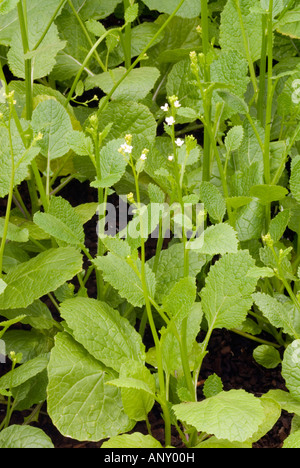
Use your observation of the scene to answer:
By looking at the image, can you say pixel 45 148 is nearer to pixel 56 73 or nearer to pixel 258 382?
pixel 56 73

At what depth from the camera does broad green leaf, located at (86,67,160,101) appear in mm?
1079

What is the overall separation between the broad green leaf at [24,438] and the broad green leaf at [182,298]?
254mm

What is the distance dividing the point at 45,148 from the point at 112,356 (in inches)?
15.2

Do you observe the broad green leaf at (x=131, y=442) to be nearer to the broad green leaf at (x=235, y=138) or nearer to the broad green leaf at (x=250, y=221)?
the broad green leaf at (x=250, y=221)

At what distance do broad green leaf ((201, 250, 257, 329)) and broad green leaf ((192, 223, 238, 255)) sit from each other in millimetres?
74

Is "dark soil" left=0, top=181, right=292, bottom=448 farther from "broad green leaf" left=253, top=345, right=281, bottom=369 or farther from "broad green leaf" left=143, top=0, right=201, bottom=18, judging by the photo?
"broad green leaf" left=143, top=0, right=201, bottom=18

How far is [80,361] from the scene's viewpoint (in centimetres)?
87

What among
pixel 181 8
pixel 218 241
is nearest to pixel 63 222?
pixel 218 241

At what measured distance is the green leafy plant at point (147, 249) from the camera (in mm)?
810

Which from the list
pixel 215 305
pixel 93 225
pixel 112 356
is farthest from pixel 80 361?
pixel 93 225

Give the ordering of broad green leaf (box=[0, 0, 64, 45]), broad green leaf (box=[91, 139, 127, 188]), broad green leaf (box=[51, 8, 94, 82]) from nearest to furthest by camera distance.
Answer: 1. broad green leaf (box=[91, 139, 127, 188])
2. broad green leaf (box=[0, 0, 64, 45])
3. broad green leaf (box=[51, 8, 94, 82])

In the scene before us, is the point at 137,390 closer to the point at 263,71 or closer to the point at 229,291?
the point at 229,291

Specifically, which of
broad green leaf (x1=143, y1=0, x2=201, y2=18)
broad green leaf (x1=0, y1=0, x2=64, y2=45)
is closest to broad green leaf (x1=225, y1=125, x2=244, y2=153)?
broad green leaf (x1=143, y1=0, x2=201, y2=18)

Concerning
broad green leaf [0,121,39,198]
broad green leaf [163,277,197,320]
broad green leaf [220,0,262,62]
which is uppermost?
broad green leaf [220,0,262,62]
